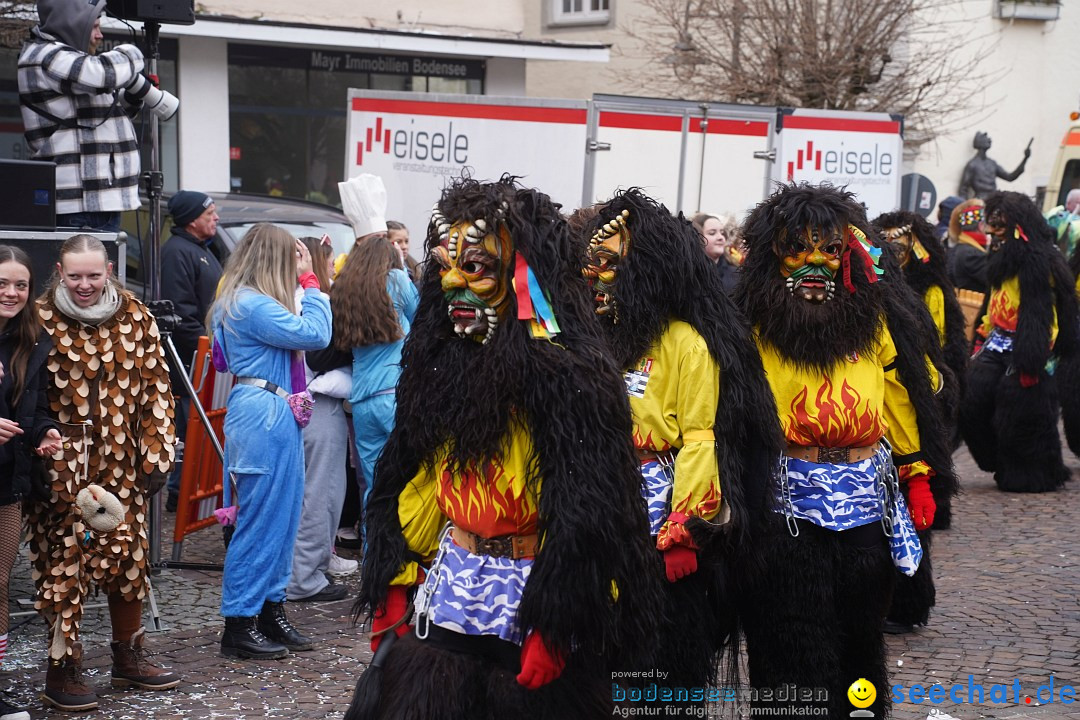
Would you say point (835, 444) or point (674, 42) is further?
point (674, 42)

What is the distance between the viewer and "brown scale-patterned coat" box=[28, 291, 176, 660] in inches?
227

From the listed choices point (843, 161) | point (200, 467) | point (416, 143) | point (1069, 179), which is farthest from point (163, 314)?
point (1069, 179)

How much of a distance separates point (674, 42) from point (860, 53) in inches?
136

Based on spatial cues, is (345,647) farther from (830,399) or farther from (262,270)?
(830,399)

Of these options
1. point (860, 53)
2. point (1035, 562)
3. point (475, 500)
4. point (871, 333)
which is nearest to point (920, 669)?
point (871, 333)

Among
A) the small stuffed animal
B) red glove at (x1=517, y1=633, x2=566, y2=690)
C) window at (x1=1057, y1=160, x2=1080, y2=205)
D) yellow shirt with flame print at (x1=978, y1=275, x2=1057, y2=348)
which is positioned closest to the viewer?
red glove at (x1=517, y1=633, x2=566, y2=690)

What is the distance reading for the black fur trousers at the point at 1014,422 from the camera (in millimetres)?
11148

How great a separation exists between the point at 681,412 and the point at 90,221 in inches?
178

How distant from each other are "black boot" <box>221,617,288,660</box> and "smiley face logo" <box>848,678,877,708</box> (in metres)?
2.74

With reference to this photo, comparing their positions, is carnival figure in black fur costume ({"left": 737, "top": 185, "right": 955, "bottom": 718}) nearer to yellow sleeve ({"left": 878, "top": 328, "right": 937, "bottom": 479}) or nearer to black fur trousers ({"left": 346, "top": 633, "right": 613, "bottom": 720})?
yellow sleeve ({"left": 878, "top": 328, "right": 937, "bottom": 479})

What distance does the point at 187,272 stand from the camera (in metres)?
9.59

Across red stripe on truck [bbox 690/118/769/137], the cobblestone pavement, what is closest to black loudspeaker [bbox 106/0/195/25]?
the cobblestone pavement

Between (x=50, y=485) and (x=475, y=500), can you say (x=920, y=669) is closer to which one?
(x=475, y=500)

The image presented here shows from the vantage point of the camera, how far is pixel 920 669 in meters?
6.61
